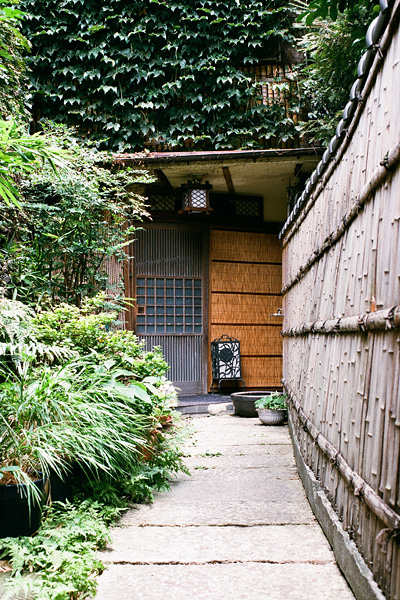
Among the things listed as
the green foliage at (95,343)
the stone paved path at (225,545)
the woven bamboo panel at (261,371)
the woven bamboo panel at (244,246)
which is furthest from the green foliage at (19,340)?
the woven bamboo panel at (261,371)

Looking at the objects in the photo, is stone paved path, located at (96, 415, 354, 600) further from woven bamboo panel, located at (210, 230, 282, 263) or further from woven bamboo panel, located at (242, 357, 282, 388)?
woven bamboo panel, located at (210, 230, 282, 263)

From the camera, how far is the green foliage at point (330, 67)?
593 centimetres

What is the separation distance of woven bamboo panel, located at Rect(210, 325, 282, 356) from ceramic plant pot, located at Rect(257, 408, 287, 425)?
91.0 inches

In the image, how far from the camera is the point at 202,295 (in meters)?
8.95

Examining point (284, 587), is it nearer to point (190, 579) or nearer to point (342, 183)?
point (190, 579)

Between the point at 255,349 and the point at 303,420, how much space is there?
5.02 meters

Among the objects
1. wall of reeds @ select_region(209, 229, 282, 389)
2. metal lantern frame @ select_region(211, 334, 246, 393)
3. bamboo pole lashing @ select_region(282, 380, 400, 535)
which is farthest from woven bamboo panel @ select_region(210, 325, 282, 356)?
bamboo pole lashing @ select_region(282, 380, 400, 535)

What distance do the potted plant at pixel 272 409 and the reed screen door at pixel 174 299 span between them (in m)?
2.01

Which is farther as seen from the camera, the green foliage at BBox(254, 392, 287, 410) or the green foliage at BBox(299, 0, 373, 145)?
the green foliage at BBox(254, 392, 287, 410)

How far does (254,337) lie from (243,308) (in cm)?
54

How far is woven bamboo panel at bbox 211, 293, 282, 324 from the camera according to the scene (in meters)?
8.95

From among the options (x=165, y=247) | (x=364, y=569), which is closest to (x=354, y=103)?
(x=364, y=569)

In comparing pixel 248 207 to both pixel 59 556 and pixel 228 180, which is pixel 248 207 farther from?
pixel 59 556

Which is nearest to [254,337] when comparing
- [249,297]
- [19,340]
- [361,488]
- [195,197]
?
[249,297]
